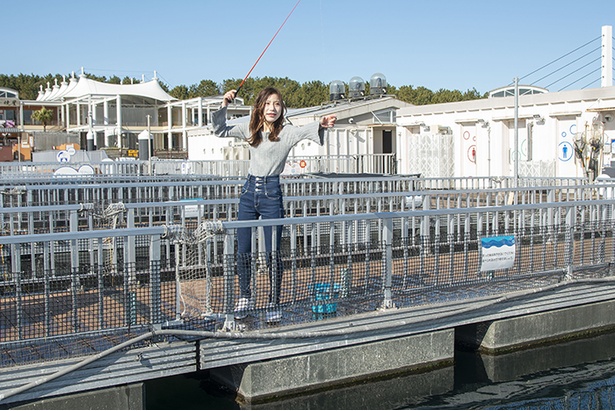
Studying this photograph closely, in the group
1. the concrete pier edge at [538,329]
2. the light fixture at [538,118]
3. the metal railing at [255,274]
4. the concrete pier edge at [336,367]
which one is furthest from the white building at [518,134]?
the concrete pier edge at [336,367]

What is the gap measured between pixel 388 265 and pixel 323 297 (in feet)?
2.36

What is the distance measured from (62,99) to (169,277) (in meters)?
73.5

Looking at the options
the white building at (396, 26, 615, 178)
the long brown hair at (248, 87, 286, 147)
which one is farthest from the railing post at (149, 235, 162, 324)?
the white building at (396, 26, 615, 178)

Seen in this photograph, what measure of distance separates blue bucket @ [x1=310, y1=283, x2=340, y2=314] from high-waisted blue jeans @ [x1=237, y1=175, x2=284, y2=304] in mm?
411

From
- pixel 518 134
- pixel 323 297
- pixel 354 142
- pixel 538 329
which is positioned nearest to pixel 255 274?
pixel 323 297

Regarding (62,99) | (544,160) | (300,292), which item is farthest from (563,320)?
(62,99)

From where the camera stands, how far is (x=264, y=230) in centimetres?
677

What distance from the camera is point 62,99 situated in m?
75.6

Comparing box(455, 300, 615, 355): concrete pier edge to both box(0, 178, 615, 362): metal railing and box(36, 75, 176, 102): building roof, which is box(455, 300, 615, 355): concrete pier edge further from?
box(36, 75, 176, 102): building roof

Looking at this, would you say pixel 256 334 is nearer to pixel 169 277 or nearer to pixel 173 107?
pixel 169 277

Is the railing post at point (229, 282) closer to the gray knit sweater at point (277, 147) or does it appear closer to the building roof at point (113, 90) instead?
the gray knit sweater at point (277, 147)

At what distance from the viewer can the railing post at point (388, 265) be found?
716 centimetres

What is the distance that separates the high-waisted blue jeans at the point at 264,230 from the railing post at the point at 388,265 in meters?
1.09

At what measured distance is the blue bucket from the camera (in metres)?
6.91
